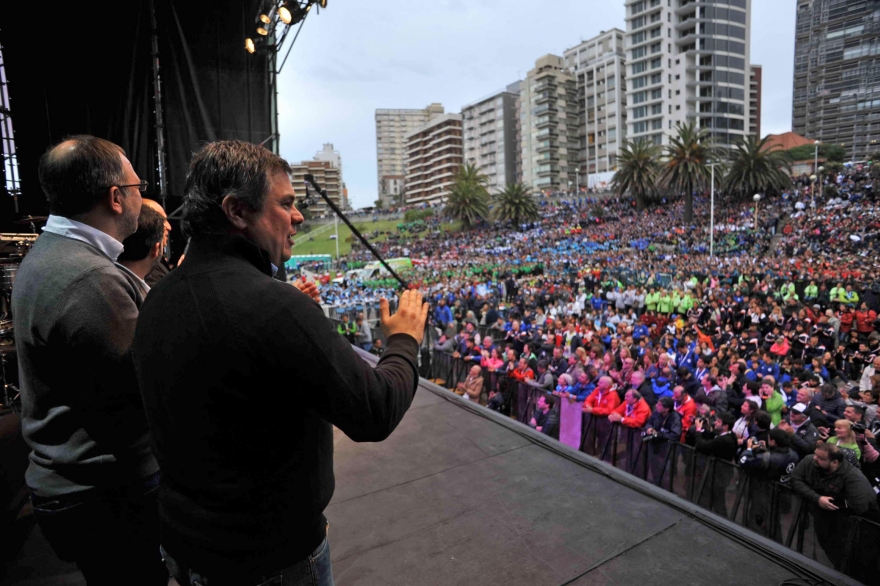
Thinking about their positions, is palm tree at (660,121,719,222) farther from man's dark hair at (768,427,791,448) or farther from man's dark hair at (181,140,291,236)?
man's dark hair at (181,140,291,236)

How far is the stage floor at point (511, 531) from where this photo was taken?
195 cm

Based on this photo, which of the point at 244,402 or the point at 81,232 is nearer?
the point at 244,402

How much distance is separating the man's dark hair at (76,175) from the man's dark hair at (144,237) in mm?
582

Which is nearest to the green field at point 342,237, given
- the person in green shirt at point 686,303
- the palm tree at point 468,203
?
the palm tree at point 468,203

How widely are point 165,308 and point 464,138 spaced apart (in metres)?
90.9

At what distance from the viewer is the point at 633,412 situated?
6188 millimetres

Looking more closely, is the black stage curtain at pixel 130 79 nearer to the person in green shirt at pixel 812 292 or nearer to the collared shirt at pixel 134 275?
the collared shirt at pixel 134 275

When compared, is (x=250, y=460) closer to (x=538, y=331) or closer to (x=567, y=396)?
(x=567, y=396)

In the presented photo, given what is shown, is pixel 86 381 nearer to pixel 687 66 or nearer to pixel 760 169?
pixel 760 169

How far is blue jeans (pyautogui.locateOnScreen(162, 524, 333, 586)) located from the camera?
107cm

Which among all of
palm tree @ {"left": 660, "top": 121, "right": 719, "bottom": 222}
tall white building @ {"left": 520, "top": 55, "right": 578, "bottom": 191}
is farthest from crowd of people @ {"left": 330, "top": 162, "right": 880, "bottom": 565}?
tall white building @ {"left": 520, "top": 55, "right": 578, "bottom": 191}

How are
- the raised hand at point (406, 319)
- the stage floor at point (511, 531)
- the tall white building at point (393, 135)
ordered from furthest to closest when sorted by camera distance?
1. the tall white building at point (393, 135)
2. the stage floor at point (511, 531)
3. the raised hand at point (406, 319)

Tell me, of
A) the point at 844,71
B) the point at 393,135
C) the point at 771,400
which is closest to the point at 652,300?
the point at 771,400

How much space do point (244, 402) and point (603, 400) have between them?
20.8ft
